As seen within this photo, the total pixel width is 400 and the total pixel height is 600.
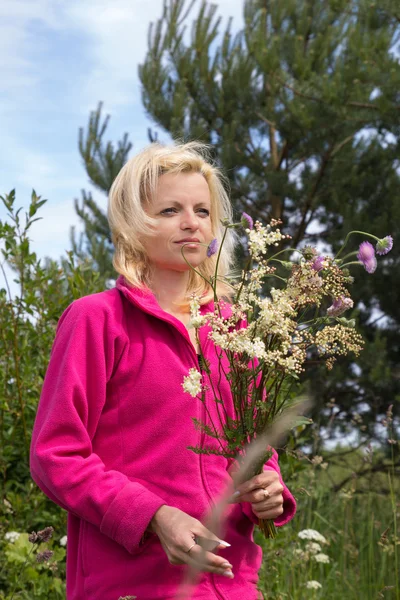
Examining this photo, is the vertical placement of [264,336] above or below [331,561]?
above

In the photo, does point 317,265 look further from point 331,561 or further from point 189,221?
point 331,561

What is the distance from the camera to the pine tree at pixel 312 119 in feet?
19.8

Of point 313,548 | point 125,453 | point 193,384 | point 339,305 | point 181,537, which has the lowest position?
point 313,548

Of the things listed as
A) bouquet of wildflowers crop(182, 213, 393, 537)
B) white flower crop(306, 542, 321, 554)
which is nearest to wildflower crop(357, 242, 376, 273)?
bouquet of wildflowers crop(182, 213, 393, 537)

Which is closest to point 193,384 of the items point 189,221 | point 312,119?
point 189,221

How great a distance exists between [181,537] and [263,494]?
0.23m

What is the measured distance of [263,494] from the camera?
1595 millimetres

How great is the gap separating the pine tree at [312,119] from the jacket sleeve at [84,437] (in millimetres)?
4477

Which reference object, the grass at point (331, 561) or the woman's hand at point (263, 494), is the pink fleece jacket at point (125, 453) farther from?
the grass at point (331, 561)

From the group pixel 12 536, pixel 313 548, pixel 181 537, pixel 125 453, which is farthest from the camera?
pixel 313 548

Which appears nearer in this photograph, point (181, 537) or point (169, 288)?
point (181, 537)

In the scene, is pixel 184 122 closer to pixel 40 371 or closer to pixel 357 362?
pixel 357 362

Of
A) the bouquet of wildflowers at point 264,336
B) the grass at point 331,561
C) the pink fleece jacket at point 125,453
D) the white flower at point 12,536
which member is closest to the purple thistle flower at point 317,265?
the bouquet of wildflowers at point 264,336

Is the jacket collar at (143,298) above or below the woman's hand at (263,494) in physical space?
above
